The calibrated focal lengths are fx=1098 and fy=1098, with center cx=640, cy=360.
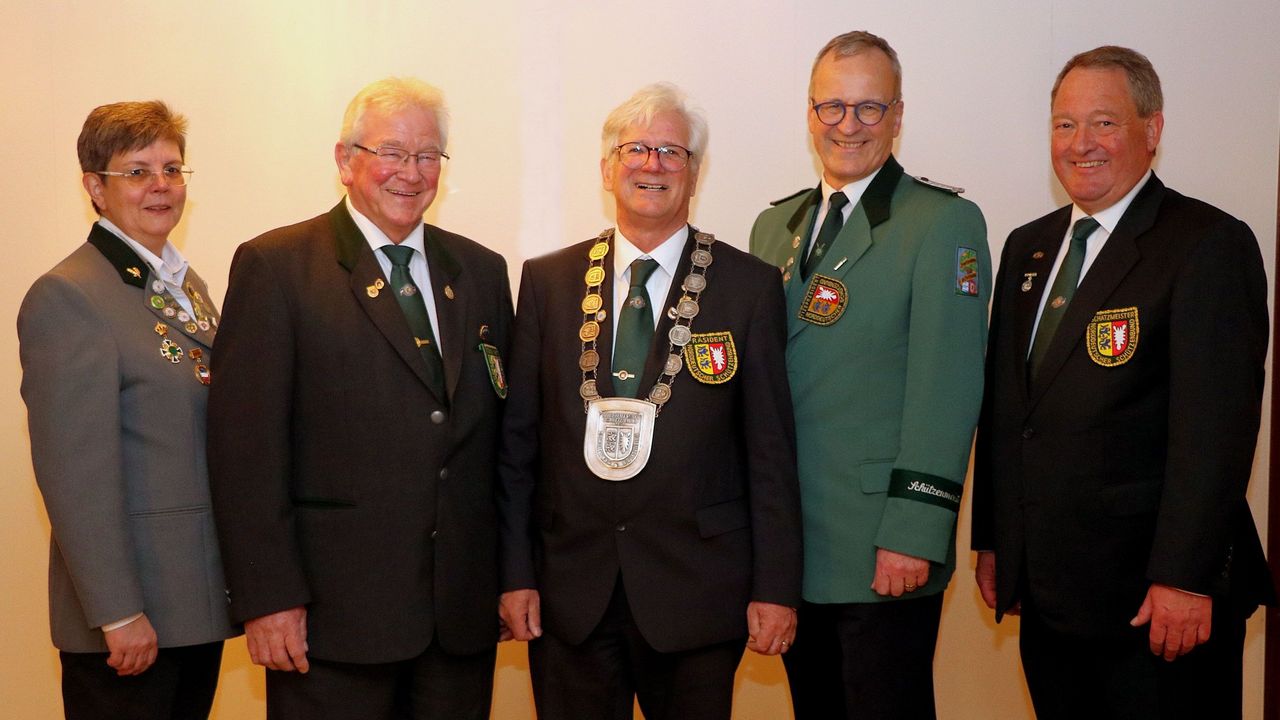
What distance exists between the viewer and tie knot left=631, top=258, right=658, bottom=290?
8.30ft

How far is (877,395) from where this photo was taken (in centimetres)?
254

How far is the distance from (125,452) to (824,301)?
1.65 meters

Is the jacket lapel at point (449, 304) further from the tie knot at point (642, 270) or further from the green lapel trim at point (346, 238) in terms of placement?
the tie knot at point (642, 270)

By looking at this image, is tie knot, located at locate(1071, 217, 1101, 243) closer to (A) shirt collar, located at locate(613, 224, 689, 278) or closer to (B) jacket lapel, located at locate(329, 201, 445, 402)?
(A) shirt collar, located at locate(613, 224, 689, 278)

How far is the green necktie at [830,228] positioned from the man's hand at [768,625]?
2.66 ft

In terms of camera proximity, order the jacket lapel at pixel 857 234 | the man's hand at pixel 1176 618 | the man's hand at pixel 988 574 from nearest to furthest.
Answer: the man's hand at pixel 1176 618, the jacket lapel at pixel 857 234, the man's hand at pixel 988 574

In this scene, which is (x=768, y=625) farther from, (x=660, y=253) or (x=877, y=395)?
(x=660, y=253)

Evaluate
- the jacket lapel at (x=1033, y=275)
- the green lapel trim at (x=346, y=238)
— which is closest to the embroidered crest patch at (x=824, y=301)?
the jacket lapel at (x=1033, y=275)

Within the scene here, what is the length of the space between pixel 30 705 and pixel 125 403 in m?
2.09

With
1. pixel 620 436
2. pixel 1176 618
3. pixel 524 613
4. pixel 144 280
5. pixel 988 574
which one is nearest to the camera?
pixel 1176 618

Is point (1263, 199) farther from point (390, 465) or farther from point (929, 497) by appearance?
point (390, 465)

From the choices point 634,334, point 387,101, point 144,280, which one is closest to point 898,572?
point 634,334

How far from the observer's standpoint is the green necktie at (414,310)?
2.45 m

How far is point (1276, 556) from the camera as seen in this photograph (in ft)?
11.6
